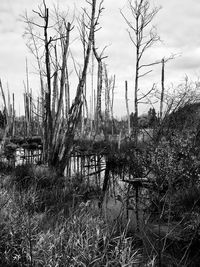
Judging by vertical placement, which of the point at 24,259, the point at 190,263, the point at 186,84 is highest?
the point at 186,84

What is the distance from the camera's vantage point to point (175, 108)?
10.5 metres

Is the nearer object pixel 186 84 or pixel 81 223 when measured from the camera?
pixel 81 223

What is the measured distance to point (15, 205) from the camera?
4078 millimetres

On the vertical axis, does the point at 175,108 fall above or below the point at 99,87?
below

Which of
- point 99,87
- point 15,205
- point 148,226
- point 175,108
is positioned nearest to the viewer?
point 15,205

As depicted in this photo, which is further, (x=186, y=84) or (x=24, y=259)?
(x=186, y=84)

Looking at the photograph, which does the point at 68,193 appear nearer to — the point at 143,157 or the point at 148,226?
the point at 148,226

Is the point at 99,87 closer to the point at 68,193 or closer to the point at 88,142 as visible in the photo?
the point at 88,142

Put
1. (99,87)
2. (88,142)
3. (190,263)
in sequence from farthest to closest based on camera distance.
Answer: (99,87), (88,142), (190,263)

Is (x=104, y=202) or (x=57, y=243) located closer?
(x=57, y=243)

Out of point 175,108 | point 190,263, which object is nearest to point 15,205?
point 190,263

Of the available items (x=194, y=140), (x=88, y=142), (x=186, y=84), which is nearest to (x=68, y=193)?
(x=194, y=140)

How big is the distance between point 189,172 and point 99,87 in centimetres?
1367

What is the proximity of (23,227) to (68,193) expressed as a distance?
284 cm
